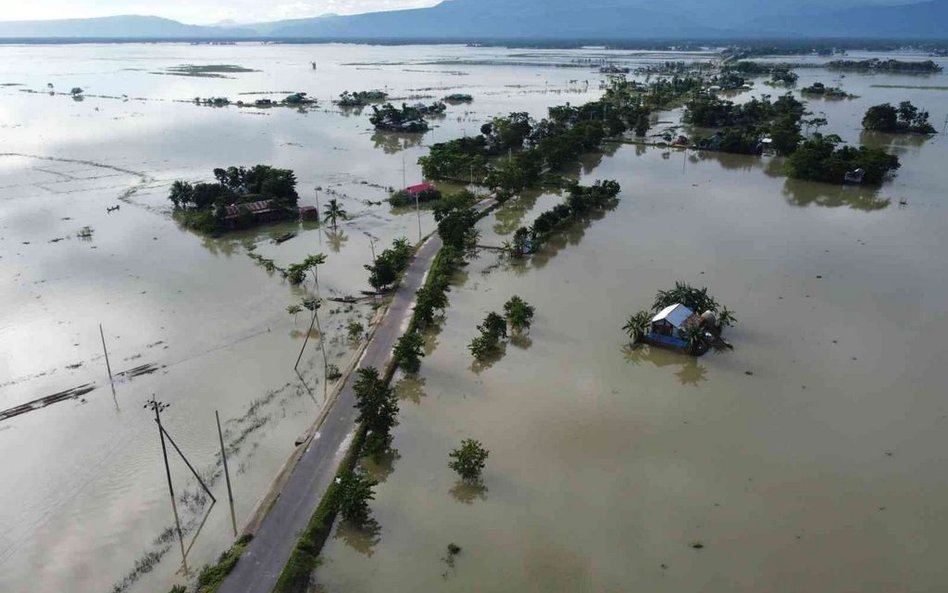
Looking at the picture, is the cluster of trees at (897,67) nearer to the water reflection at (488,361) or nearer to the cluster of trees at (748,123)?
the cluster of trees at (748,123)

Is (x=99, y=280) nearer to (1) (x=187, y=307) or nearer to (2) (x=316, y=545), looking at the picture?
(1) (x=187, y=307)

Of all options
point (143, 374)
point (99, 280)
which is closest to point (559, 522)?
point (143, 374)

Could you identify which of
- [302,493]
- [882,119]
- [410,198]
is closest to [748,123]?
[882,119]

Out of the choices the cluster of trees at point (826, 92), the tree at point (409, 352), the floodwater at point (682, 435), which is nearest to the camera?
the floodwater at point (682, 435)

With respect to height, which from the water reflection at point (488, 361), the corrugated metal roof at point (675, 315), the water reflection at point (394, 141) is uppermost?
the corrugated metal roof at point (675, 315)

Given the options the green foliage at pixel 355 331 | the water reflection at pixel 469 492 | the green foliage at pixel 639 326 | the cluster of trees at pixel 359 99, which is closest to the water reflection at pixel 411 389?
the green foliage at pixel 355 331

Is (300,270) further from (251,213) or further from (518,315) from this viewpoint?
(251,213)
